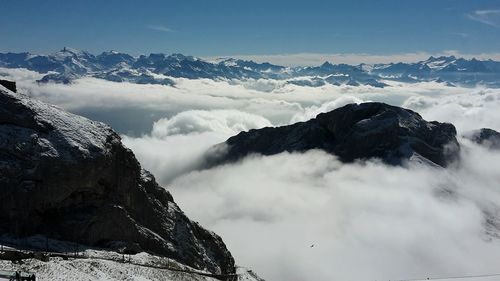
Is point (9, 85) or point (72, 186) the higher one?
point (9, 85)

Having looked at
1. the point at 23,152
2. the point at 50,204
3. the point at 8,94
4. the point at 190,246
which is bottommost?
the point at 190,246

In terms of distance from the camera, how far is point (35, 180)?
62656 mm

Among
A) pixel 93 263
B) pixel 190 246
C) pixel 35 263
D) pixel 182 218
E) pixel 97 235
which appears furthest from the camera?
pixel 182 218

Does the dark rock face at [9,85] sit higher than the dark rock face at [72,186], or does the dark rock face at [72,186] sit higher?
the dark rock face at [9,85]

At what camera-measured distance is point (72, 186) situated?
65312 mm

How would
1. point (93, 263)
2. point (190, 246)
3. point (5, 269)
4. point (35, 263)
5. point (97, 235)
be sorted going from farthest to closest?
point (190, 246) < point (97, 235) < point (93, 263) < point (35, 263) < point (5, 269)

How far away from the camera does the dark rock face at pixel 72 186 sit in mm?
61781

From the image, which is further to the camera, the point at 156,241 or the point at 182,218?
the point at 182,218

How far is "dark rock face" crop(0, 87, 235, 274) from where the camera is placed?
203 feet

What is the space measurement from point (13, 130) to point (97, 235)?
16554 mm

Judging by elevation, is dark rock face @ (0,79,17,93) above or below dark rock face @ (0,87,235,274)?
above

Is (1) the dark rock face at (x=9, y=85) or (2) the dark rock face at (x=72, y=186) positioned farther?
(1) the dark rock face at (x=9, y=85)

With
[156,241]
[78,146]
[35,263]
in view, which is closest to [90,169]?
[78,146]

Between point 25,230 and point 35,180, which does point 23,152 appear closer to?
point 35,180
